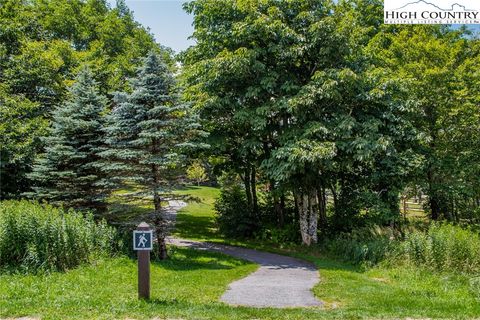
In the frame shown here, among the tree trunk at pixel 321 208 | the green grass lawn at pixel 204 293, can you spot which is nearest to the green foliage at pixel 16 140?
the green grass lawn at pixel 204 293

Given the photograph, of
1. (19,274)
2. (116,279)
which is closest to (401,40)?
(116,279)

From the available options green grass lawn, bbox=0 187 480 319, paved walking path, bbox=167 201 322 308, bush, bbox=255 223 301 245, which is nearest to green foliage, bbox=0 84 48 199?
paved walking path, bbox=167 201 322 308

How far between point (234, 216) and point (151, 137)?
7473mm

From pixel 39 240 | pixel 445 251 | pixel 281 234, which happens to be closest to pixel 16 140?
pixel 39 240

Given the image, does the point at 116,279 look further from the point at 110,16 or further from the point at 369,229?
the point at 110,16

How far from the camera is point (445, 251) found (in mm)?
9344

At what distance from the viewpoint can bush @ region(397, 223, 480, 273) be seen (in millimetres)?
9156

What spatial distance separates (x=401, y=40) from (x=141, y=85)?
12.1 meters

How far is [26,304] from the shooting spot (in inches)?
217

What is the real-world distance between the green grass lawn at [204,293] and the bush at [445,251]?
537 mm

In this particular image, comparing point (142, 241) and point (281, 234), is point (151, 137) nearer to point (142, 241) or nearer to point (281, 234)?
point (142, 241)

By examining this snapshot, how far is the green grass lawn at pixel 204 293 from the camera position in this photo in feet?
17.1

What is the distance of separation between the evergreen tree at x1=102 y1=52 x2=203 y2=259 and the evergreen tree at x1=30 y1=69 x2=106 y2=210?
1.63 metres

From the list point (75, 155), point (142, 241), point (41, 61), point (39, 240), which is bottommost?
point (39, 240)
